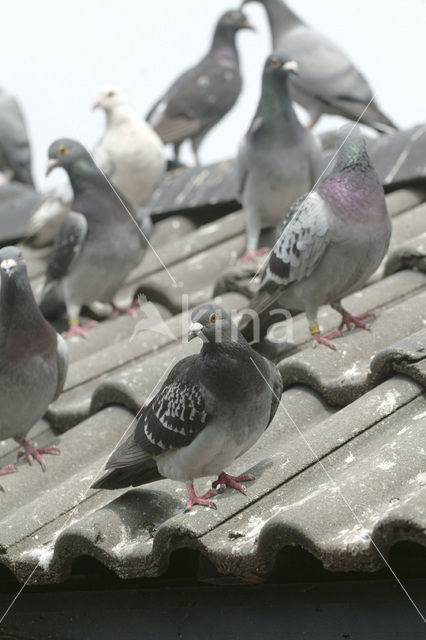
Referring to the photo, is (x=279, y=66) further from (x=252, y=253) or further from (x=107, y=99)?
(x=107, y=99)

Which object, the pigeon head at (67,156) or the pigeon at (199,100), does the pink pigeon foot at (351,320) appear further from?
the pigeon at (199,100)

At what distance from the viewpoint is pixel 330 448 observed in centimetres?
336

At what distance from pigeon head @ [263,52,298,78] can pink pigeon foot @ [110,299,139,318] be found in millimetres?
1517

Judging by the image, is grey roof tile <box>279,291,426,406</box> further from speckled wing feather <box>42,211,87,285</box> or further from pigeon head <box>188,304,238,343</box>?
speckled wing feather <box>42,211,87,285</box>

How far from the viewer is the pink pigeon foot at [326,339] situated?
14.2ft

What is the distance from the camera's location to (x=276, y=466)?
3363 millimetres

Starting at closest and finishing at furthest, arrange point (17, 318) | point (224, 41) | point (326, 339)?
point (326, 339), point (17, 318), point (224, 41)

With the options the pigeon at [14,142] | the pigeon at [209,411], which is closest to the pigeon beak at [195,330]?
the pigeon at [209,411]

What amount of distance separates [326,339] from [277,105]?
2.49 meters

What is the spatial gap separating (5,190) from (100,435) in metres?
5.73

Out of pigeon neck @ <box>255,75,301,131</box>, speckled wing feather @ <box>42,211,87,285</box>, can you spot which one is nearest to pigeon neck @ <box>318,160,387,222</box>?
pigeon neck @ <box>255,75,301,131</box>

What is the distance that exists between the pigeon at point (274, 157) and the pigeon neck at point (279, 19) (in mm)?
3893

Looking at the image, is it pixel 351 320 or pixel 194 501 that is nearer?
pixel 194 501

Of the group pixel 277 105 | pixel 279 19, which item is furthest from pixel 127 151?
pixel 279 19
